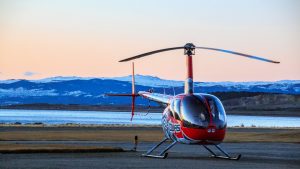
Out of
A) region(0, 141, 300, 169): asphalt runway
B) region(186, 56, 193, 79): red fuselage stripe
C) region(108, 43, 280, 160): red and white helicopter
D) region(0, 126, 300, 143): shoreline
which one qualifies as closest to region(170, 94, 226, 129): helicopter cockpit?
region(108, 43, 280, 160): red and white helicopter

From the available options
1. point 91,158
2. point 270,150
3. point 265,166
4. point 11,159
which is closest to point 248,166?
point 265,166

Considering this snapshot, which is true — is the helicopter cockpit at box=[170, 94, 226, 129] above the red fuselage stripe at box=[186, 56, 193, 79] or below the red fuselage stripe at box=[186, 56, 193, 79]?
below

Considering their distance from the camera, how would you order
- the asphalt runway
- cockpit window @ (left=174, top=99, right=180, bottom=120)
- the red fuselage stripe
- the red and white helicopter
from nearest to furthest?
the asphalt runway < the red and white helicopter < cockpit window @ (left=174, top=99, right=180, bottom=120) < the red fuselage stripe

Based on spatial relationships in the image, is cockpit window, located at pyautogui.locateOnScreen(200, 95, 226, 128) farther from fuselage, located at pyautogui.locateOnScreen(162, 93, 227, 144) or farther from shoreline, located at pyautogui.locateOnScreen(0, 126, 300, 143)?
shoreline, located at pyautogui.locateOnScreen(0, 126, 300, 143)

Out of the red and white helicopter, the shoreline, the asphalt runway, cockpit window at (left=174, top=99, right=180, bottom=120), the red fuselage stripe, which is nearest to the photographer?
the asphalt runway

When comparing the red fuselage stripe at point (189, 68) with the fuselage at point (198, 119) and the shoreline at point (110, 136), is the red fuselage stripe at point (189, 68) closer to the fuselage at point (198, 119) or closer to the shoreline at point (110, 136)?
the fuselage at point (198, 119)

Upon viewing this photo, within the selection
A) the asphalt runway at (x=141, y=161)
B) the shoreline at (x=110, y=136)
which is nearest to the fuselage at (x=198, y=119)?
the asphalt runway at (x=141, y=161)

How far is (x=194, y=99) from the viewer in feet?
113

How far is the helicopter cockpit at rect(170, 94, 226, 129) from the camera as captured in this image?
33.7m

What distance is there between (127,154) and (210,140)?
569 centimetres

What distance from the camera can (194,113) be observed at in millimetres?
34062

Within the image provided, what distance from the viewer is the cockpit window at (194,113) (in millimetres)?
33688

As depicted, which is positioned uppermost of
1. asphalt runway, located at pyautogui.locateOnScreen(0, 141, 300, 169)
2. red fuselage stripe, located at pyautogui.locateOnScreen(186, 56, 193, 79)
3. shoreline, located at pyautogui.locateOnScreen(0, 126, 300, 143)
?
red fuselage stripe, located at pyautogui.locateOnScreen(186, 56, 193, 79)

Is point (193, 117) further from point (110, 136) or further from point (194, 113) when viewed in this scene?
point (110, 136)
